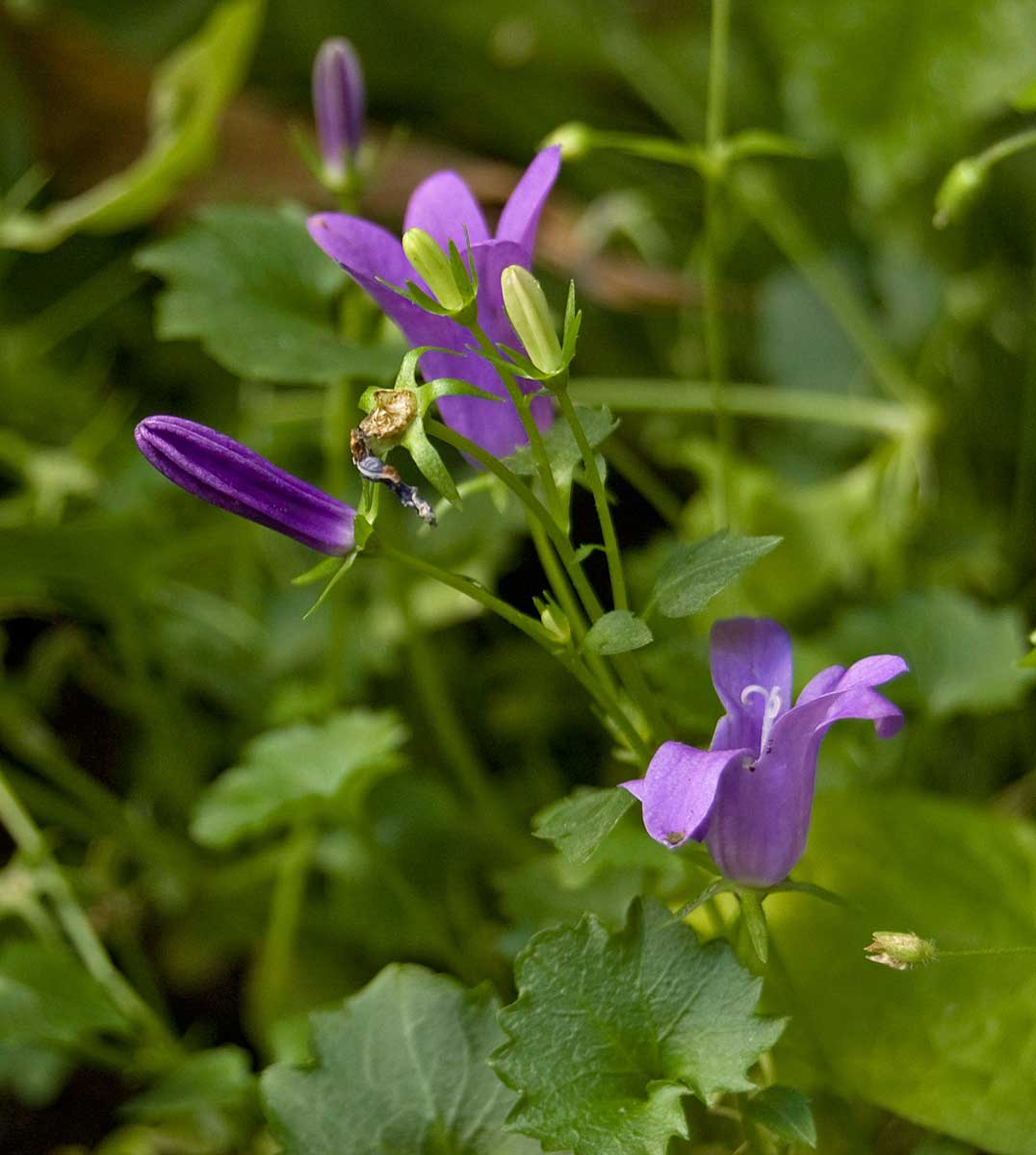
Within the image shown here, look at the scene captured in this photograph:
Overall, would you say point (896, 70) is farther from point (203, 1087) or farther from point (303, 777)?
point (203, 1087)

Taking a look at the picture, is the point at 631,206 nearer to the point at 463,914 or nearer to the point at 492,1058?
the point at 463,914

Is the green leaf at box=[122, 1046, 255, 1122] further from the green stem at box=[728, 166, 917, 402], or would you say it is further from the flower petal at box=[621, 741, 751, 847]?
the green stem at box=[728, 166, 917, 402]

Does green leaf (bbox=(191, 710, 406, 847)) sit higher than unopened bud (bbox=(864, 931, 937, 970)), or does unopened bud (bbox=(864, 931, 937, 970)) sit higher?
unopened bud (bbox=(864, 931, 937, 970))

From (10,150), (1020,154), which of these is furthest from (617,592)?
(10,150)

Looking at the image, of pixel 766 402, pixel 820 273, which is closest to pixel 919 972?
pixel 766 402

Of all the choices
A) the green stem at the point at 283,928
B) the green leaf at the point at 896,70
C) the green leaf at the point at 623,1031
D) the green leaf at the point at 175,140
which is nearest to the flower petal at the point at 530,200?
the green leaf at the point at 623,1031

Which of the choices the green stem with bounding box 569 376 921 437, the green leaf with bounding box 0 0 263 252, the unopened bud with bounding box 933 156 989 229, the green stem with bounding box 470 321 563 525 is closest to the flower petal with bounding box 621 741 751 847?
the green stem with bounding box 470 321 563 525
